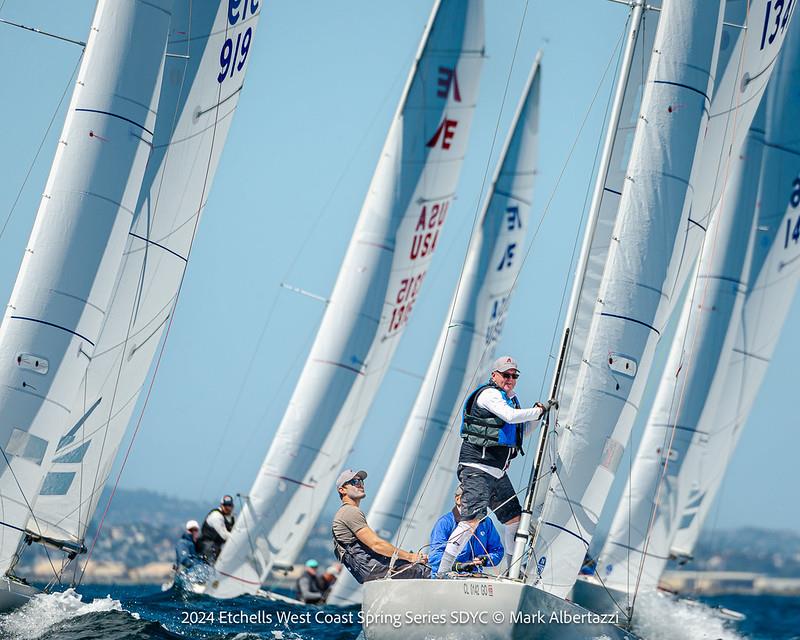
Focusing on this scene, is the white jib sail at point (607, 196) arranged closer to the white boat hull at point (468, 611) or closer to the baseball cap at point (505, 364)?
the baseball cap at point (505, 364)

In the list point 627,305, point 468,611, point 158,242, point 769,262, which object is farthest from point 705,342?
point 468,611

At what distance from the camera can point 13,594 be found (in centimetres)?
1013

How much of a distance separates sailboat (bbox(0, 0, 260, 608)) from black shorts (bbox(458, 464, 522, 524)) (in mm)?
3324

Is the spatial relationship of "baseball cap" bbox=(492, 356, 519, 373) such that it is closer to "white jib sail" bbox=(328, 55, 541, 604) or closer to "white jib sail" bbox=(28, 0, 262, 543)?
"white jib sail" bbox=(28, 0, 262, 543)

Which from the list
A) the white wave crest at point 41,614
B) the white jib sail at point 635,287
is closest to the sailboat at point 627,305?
the white jib sail at point 635,287

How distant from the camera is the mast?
31.8 feet

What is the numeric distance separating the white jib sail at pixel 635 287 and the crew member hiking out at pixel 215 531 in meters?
7.87

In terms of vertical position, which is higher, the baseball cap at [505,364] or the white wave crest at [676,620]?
the baseball cap at [505,364]

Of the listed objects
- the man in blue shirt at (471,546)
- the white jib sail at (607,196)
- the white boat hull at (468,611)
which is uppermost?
the white jib sail at (607,196)

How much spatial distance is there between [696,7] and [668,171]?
143 cm

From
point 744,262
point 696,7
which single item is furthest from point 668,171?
point 744,262

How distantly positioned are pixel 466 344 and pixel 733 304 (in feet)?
15.3

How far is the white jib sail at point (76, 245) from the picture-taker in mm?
10148

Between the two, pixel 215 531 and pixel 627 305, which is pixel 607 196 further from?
pixel 215 531
